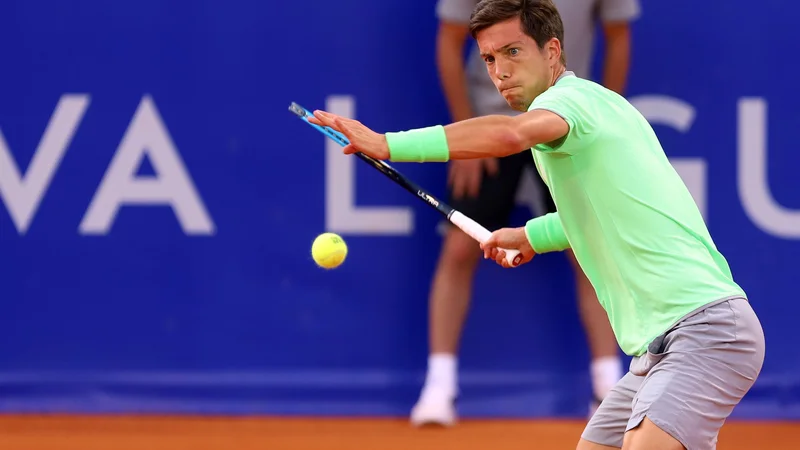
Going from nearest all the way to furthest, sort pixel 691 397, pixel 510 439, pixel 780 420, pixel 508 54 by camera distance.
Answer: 1. pixel 691 397
2. pixel 508 54
3. pixel 510 439
4. pixel 780 420

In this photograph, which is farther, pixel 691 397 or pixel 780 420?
pixel 780 420

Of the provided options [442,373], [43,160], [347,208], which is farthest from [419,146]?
[43,160]

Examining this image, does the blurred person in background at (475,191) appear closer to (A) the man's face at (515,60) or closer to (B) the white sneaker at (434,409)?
(B) the white sneaker at (434,409)

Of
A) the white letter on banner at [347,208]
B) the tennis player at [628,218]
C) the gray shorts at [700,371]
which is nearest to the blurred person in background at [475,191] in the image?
the white letter on banner at [347,208]

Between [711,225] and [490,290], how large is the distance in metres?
0.92

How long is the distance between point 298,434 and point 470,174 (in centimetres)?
119

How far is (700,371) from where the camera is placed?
8.08 feet

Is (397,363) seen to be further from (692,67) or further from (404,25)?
(692,67)

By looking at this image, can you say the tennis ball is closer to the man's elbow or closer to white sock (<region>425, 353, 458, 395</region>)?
the man's elbow

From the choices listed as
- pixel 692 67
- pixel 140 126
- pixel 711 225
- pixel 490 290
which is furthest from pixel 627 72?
pixel 140 126

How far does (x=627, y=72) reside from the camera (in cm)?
473

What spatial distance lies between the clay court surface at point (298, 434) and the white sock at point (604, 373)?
19 cm

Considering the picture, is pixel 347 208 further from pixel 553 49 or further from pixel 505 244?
pixel 553 49

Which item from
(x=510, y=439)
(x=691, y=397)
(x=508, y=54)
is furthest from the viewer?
(x=510, y=439)
